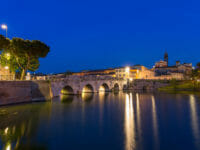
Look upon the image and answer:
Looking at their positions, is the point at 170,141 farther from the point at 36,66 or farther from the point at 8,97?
the point at 36,66

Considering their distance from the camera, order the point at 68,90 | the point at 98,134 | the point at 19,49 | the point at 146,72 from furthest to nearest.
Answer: the point at 146,72, the point at 68,90, the point at 19,49, the point at 98,134

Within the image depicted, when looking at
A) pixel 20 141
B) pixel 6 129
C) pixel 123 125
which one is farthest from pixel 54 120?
Answer: pixel 123 125

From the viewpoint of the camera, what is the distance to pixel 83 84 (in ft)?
205

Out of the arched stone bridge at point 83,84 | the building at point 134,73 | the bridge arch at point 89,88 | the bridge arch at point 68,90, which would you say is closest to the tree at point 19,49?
the arched stone bridge at point 83,84

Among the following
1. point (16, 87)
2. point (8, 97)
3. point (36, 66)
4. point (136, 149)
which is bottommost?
point (136, 149)

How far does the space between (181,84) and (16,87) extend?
265ft

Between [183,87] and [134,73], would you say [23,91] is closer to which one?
[183,87]

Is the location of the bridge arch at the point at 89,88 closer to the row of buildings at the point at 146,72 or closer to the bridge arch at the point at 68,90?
the bridge arch at the point at 68,90

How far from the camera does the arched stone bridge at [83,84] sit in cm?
5012

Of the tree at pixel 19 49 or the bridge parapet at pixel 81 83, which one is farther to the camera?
the bridge parapet at pixel 81 83

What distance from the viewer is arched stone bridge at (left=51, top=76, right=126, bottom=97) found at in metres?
50.1

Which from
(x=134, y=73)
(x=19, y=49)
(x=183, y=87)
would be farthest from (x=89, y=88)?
(x=134, y=73)

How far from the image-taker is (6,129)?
18.3 metres

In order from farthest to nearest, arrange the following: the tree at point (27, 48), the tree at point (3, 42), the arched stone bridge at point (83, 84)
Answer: the arched stone bridge at point (83, 84)
the tree at point (27, 48)
the tree at point (3, 42)
